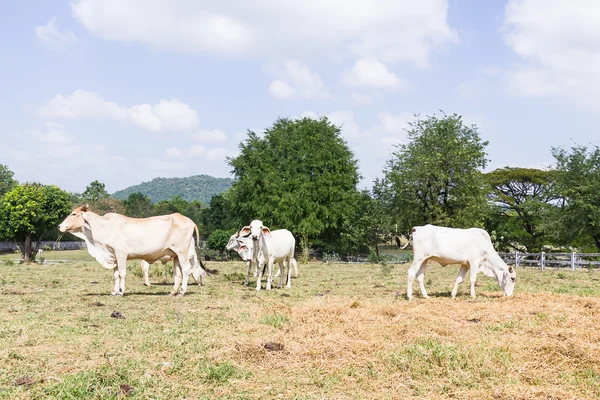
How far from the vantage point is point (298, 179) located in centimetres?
4138

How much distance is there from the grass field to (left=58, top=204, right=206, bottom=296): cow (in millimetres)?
1918

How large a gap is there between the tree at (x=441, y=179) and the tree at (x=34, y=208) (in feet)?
73.4

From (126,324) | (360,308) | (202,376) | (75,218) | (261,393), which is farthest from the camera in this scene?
(75,218)

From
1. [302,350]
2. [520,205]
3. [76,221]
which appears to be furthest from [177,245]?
[520,205]

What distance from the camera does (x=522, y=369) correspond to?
6301 millimetres

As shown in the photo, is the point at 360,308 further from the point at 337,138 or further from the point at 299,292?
the point at 337,138

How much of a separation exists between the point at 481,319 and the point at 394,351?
3.43 meters

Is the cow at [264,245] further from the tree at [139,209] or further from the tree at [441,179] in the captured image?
the tree at [139,209]

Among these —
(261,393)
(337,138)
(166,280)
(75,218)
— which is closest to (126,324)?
(261,393)

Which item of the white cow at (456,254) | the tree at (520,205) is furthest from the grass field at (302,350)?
the tree at (520,205)

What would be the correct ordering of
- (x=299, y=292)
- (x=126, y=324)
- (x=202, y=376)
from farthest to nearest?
(x=299, y=292) < (x=126, y=324) < (x=202, y=376)

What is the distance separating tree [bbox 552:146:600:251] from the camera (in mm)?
32531

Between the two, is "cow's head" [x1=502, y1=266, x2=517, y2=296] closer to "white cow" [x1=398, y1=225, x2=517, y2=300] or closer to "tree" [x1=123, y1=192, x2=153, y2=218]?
"white cow" [x1=398, y1=225, x2=517, y2=300]

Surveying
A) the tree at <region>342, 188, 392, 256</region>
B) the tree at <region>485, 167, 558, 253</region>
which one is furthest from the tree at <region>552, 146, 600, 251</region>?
the tree at <region>342, 188, 392, 256</region>
